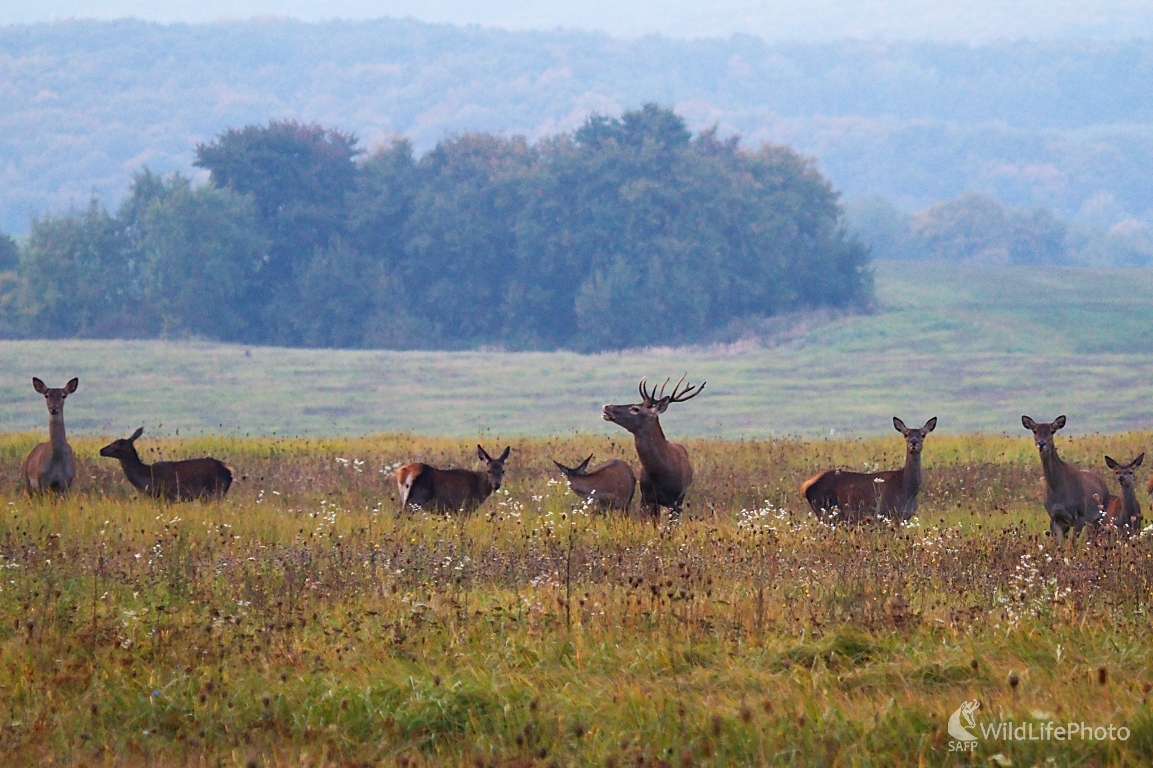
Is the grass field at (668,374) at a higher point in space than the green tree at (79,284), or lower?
lower

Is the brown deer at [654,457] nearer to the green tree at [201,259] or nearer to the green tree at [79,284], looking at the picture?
the green tree at [201,259]

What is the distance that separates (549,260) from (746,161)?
12.4 metres

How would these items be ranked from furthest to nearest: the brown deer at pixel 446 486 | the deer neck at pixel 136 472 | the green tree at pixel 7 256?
the green tree at pixel 7 256, the deer neck at pixel 136 472, the brown deer at pixel 446 486

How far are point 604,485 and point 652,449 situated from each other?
0.78 metres

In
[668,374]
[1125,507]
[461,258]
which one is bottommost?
[1125,507]

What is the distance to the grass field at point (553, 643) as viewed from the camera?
6680 millimetres

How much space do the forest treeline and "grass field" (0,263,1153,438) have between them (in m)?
3.05

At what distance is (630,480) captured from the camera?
612 inches

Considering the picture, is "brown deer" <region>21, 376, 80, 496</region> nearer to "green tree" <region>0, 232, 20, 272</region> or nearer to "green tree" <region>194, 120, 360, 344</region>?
"green tree" <region>194, 120, 360, 344</region>

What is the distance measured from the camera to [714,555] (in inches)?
441

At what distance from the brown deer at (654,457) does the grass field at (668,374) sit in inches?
999

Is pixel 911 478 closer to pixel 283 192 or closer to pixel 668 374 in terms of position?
pixel 668 374

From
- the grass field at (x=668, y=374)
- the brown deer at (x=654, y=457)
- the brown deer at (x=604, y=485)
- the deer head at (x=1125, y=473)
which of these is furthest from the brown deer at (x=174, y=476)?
the grass field at (x=668, y=374)

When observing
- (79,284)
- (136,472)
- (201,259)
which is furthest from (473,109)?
(136,472)
